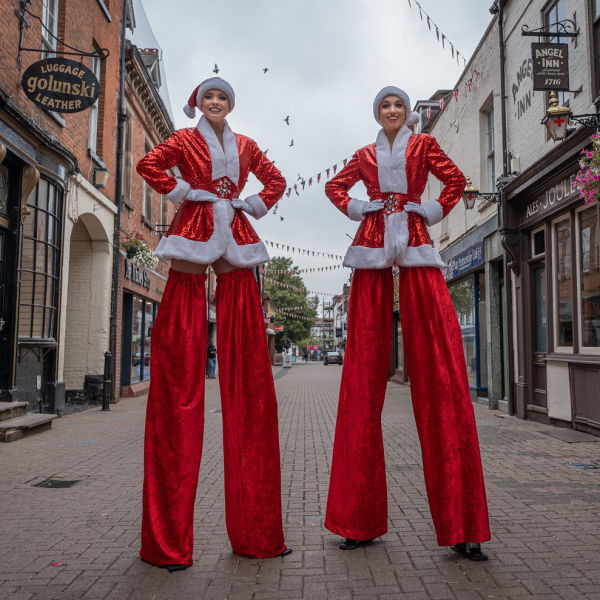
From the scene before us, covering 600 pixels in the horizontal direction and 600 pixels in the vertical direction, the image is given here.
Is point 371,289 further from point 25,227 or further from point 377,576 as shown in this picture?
point 25,227

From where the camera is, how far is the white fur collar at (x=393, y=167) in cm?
348

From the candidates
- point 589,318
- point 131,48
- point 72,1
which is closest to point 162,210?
point 131,48

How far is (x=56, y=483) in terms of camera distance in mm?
5000

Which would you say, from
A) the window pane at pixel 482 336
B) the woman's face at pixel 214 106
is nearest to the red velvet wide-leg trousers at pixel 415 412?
the woman's face at pixel 214 106

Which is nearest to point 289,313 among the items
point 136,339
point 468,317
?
point 136,339

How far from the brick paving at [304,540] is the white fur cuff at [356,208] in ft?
6.06

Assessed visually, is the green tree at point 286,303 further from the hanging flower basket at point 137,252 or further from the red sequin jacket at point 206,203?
the red sequin jacket at point 206,203

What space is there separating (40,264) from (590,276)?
24.8 ft

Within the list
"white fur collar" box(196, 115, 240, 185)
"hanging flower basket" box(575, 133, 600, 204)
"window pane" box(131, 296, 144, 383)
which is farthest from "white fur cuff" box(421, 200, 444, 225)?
"window pane" box(131, 296, 144, 383)

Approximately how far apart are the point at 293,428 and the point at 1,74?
5.96 m

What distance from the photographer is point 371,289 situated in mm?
3408

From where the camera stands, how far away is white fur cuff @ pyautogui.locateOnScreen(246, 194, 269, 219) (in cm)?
339

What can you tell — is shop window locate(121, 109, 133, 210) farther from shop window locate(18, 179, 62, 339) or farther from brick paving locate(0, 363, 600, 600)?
brick paving locate(0, 363, 600, 600)

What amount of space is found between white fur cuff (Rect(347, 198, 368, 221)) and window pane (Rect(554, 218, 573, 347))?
18.8ft
